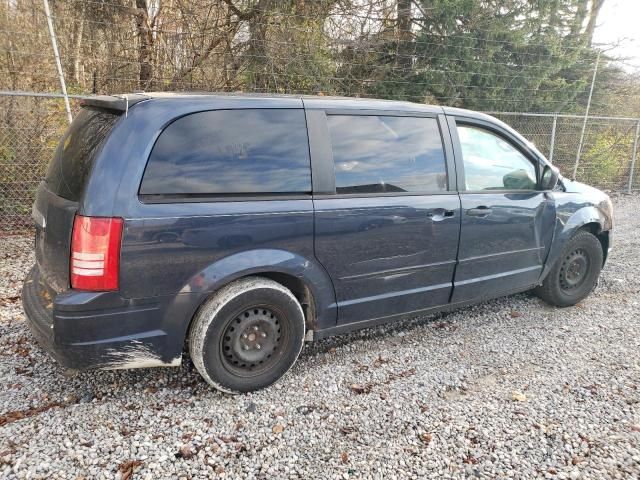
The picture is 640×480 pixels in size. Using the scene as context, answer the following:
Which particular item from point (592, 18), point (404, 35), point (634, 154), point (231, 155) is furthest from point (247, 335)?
point (592, 18)

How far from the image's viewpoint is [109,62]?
6910 mm

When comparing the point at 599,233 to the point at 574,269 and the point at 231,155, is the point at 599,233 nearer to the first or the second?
the point at 574,269

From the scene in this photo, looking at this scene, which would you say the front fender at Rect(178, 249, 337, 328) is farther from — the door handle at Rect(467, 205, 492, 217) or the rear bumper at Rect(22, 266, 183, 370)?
the door handle at Rect(467, 205, 492, 217)

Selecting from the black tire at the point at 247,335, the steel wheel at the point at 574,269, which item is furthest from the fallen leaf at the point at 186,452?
the steel wheel at the point at 574,269

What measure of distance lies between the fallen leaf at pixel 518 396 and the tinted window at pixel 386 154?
1483 mm

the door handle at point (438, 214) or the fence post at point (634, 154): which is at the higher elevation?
the fence post at point (634, 154)

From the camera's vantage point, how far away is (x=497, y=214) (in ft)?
11.8

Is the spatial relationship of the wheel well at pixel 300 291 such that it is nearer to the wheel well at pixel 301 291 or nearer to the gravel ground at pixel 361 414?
the wheel well at pixel 301 291

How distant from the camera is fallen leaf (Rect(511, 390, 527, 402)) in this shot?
2.84 meters

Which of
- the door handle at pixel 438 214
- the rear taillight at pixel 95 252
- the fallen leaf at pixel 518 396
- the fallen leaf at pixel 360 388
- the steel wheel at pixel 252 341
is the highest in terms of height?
the door handle at pixel 438 214

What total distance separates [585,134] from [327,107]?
9599mm

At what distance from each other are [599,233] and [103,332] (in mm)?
4438

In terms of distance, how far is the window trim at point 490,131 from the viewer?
3449 millimetres

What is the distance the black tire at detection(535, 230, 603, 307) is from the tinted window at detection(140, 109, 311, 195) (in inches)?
109
